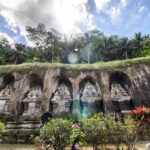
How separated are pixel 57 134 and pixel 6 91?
14.9 meters

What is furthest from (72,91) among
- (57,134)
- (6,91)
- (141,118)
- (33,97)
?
(57,134)

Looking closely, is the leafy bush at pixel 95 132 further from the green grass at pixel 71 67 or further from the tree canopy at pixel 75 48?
the tree canopy at pixel 75 48

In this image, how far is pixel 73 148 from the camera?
7.91 meters

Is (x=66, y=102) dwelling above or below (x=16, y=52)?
below

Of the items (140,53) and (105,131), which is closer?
(105,131)

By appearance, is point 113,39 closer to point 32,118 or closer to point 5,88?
point 5,88

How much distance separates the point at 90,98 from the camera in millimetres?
20516

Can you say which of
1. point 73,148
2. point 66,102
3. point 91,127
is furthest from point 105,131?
point 66,102

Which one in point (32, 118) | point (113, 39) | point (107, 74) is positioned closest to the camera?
point (32, 118)

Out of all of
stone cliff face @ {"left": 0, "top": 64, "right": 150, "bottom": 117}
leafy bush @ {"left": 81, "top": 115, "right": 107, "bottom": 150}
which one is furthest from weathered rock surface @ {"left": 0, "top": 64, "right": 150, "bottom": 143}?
leafy bush @ {"left": 81, "top": 115, "right": 107, "bottom": 150}

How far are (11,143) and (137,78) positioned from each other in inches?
525

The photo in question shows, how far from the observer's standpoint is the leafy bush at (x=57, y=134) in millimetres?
8430

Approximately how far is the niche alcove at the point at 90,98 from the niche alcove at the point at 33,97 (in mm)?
4205

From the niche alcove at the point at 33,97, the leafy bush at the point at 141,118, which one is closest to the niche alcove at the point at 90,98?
the niche alcove at the point at 33,97
